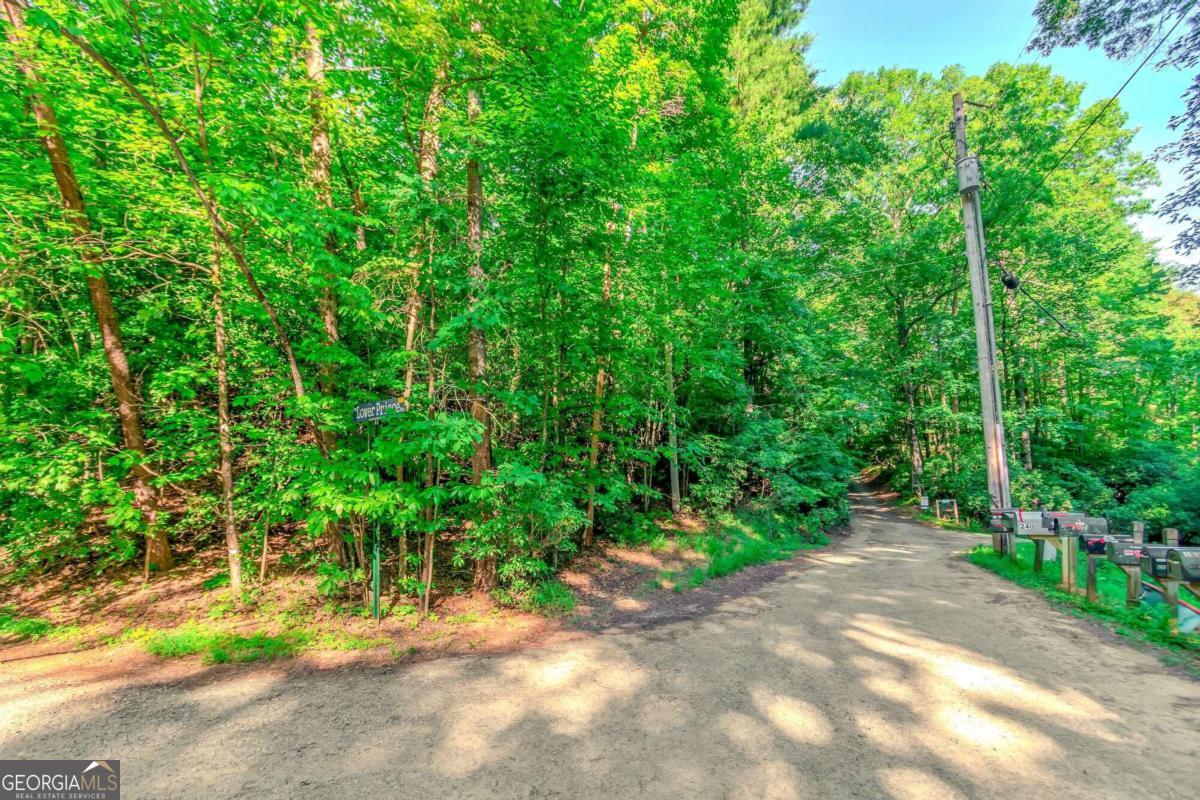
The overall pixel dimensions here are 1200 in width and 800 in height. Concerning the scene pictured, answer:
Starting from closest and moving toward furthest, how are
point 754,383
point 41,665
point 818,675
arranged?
point 818,675
point 41,665
point 754,383

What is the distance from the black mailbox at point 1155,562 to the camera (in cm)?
420

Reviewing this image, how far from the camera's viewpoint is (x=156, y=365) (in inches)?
231

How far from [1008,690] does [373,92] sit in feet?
26.8

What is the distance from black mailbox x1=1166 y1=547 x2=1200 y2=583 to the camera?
4.01 m

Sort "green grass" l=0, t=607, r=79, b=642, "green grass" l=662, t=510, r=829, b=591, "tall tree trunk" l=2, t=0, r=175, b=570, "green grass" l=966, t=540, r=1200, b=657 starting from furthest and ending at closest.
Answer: "green grass" l=662, t=510, r=829, b=591 < "tall tree trunk" l=2, t=0, r=175, b=570 < "green grass" l=0, t=607, r=79, b=642 < "green grass" l=966, t=540, r=1200, b=657

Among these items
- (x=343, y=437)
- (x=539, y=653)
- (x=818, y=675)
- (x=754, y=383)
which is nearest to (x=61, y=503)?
(x=343, y=437)

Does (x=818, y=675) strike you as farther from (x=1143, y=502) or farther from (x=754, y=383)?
(x=1143, y=502)

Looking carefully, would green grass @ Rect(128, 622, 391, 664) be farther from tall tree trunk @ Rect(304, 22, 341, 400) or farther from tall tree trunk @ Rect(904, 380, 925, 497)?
tall tree trunk @ Rect(904, 380, 925, 497)

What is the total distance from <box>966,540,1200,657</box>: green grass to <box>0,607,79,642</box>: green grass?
10.8m

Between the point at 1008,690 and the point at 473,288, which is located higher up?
the point at 473,288

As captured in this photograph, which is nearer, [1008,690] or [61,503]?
[1008,690]

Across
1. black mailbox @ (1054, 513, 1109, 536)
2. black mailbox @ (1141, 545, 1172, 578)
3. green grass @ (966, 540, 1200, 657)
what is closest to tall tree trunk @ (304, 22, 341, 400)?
green grass @ (966, 540, 1200, 657)

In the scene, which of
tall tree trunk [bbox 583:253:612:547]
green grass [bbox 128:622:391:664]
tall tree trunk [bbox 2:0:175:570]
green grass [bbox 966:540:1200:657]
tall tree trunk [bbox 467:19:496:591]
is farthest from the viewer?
tall tree trunk [bbox 583:253:612:547]

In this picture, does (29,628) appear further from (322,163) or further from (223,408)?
(322,163)
